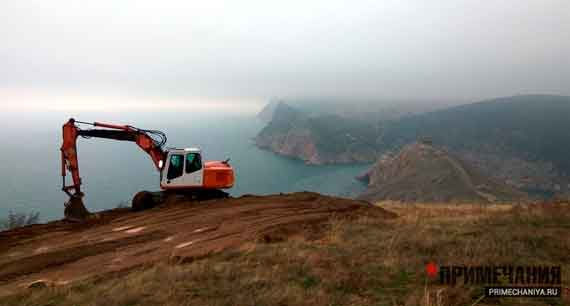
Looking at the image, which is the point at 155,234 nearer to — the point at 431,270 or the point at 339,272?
the point at 339,272

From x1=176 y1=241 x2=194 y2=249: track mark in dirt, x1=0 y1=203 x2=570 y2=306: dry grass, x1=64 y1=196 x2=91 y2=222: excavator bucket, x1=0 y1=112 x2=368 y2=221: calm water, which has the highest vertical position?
x1=0 y1=203 x2=570 y2=306: dry grass

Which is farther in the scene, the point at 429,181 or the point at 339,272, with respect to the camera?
the point at 429,181

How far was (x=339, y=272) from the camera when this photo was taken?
6.73 meters

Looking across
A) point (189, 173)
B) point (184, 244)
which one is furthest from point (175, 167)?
point (184, 244)

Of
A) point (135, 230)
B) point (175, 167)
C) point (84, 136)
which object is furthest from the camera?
point (175, 167)

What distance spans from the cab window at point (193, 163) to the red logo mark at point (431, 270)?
49.5ft

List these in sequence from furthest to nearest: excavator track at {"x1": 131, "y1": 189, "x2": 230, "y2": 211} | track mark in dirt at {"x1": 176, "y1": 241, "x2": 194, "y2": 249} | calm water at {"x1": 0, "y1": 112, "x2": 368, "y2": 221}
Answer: calm water at {"x1": 0, "y1": 112, "x2": 368, "y2": 221} < excavator track at {"x1": 131, "y1": 189, "x2": 230, "y2": 211} < track mark in dirt at {"x1": 176, "y1": 241, "x2": 194, "y2": 249}

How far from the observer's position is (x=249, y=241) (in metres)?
10.5

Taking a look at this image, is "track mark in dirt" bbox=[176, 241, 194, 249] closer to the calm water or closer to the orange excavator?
the orange excavator

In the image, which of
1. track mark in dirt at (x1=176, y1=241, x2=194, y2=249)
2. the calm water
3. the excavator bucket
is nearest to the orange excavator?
the excavator bucket

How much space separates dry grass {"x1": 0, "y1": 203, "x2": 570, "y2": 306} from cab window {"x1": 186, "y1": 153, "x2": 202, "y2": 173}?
10884mm

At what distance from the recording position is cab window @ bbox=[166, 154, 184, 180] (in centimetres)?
1947

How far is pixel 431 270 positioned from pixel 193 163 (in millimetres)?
15496

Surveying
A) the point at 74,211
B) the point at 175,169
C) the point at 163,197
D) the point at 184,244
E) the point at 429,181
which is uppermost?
the point at 175,169
